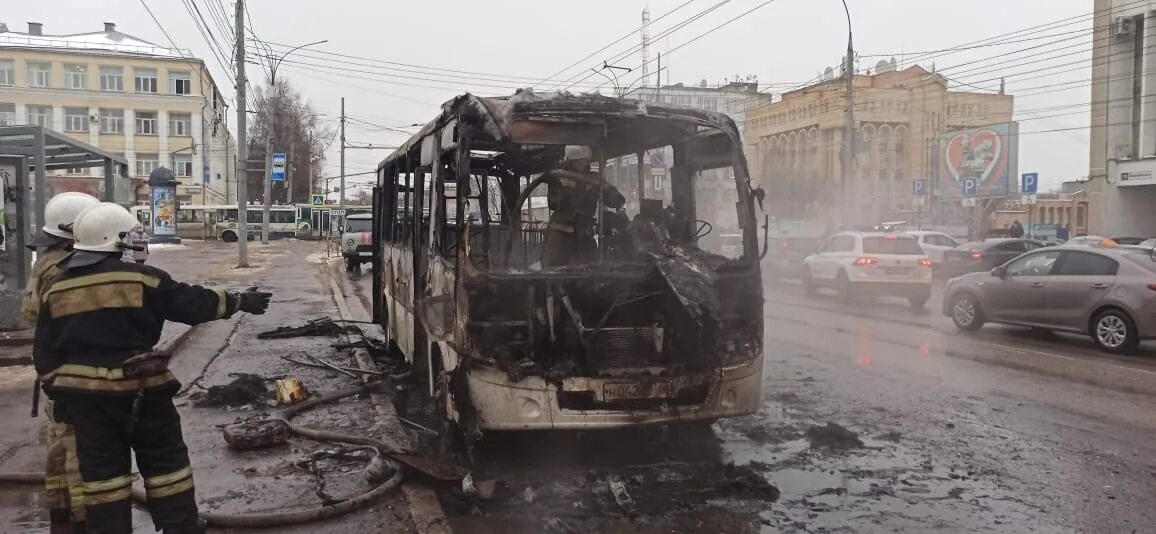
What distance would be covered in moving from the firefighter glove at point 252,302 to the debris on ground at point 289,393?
322cm

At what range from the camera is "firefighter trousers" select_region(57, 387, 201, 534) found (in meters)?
3.49

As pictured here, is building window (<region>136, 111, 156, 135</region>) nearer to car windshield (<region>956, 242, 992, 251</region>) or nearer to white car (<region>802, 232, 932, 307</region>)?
car windshield (<region>956, 242, 992, 251</region>)

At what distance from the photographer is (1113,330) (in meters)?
10.5

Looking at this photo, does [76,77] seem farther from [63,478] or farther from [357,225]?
[63,478]

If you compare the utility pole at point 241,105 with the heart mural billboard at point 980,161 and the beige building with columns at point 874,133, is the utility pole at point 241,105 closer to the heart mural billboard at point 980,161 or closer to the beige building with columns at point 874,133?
the heart mural billboard at point 980,161

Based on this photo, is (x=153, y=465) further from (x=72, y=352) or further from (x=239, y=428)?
(x=239, y=428)

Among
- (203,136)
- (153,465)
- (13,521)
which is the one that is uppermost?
(203,136)

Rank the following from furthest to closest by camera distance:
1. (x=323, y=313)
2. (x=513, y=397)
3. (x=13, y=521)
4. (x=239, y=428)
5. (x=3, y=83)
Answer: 1. (x=3, y=83)
2. (x=323, y=313)
3. (x=239, y=428)
4. (x=513, y=397)
5. (x=13, y=521)

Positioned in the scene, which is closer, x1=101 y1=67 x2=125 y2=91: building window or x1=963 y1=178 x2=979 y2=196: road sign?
x1=963 y1=178 x2=979 y2=196: road sign

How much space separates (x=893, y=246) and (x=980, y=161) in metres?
27.1

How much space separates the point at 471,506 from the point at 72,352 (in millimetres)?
2270

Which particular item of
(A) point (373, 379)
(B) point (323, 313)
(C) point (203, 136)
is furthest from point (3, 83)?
(A) point (373, 379)

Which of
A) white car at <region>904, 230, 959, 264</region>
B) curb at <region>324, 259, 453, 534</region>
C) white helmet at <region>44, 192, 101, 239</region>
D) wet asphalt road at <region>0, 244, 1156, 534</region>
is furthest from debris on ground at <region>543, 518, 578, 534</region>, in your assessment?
white car at <region>904, 230, 959, 264</region>

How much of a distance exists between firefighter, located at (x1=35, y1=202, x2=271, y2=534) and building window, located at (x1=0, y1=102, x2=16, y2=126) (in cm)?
7180
